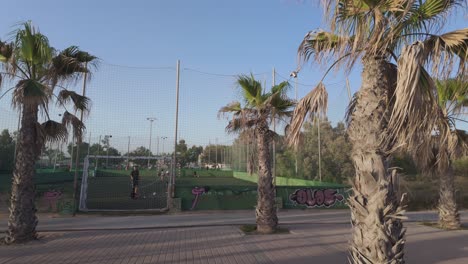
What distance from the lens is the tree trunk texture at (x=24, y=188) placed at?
8.47 meters

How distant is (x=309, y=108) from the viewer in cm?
464

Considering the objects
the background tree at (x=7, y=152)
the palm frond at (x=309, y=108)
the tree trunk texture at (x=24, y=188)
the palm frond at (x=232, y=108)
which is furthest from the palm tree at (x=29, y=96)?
the background tree at (x=7, y=152)

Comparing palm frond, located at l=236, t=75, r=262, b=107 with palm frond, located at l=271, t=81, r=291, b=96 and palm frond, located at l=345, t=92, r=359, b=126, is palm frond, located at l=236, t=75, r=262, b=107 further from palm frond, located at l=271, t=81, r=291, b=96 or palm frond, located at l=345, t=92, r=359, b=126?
palm frond, located at l=345, t=92, r=359, b=126

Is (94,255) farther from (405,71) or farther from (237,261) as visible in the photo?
(405,71)

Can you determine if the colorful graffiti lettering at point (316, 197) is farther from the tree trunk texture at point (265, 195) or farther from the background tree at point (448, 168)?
the tree trunk texture at point (265, 195)

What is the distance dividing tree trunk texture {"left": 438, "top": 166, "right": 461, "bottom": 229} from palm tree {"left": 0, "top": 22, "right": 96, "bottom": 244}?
37.1 ft

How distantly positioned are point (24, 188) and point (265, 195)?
6141 millimetres

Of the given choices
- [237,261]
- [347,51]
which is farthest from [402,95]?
[237,261]

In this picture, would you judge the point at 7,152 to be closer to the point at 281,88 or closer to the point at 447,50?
the point at 281,88

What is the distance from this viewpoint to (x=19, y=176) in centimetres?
866

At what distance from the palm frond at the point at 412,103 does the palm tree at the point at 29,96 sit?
769cm

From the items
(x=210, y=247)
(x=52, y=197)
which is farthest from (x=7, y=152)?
(x=210, y=247)

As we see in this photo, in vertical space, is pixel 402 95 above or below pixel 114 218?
above

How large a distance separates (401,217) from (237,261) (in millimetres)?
4026
